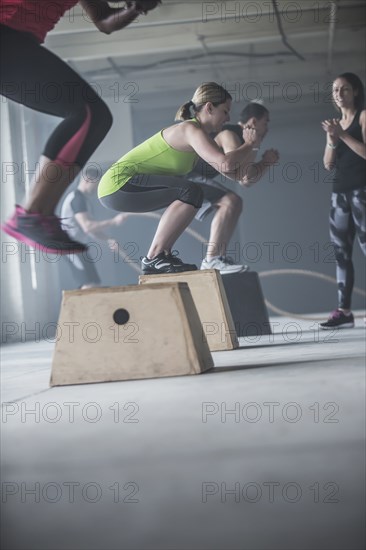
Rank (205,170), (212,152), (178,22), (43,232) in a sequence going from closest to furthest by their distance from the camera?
(43,232) < (212,152) < (205,170) < (178,22)

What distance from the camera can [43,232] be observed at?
144cm

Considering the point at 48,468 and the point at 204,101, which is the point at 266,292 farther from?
the point at 48,468

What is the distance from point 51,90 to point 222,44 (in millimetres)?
6255

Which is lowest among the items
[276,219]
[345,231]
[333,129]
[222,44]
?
[345,231]

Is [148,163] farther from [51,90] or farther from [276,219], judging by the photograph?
[276,219]

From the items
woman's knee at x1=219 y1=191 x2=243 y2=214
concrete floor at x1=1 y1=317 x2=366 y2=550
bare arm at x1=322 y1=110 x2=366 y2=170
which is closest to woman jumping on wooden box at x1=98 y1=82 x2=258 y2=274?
woman's knee at x1=219 y1=191 x2=243 y2=214

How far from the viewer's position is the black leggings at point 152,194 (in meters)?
2.88

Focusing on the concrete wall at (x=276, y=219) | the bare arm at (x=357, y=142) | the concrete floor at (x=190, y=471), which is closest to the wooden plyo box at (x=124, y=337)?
the concrete floor at (x=190, y=471)

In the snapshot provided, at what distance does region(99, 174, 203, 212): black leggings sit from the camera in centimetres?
288

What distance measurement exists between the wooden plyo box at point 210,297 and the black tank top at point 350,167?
1.11 meters

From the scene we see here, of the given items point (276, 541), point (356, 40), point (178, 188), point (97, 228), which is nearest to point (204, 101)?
point (178, 188)

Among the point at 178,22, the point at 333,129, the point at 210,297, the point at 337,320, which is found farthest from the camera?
the point at 178,22

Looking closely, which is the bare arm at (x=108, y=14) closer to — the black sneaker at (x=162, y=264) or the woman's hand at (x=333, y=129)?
the black sneaker at (x=162, y=264)

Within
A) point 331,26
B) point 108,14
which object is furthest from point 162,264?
point 331,26
